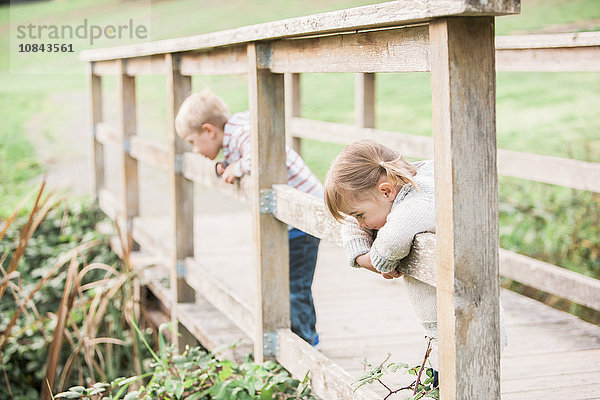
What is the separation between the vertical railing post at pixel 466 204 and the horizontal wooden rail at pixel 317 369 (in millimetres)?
594

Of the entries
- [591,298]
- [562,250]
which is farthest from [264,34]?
[562,250]

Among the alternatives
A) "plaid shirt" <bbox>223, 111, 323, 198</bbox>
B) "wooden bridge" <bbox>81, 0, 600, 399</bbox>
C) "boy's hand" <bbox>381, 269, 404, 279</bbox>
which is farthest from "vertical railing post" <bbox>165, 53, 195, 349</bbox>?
"boy's hand" <bbox>381, 269, 404, 279</bbox>

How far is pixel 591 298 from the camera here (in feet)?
12.7

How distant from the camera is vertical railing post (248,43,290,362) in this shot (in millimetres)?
3250

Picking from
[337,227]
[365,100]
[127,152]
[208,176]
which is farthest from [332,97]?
[337,227]

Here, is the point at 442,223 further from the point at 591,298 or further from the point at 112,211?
the point at 112,211

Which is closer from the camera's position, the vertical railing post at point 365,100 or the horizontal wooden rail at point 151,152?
the horizontal wooden rail at point 151,152

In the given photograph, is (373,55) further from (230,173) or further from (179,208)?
(179,208)

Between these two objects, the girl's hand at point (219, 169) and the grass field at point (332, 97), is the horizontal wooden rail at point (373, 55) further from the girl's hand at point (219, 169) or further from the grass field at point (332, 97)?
the grass field at point (332, 97)

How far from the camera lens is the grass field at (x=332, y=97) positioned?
738 cm

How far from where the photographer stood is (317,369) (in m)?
2.94

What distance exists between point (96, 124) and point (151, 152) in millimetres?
2375

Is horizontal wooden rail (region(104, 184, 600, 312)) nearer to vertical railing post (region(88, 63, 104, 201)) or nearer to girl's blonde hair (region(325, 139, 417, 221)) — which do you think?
girl's blonde hair (region(325, 139, 417, 221))


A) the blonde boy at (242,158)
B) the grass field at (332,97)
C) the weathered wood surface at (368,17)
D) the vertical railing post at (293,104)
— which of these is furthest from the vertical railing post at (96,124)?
the weathered wood surface at (368,17)
